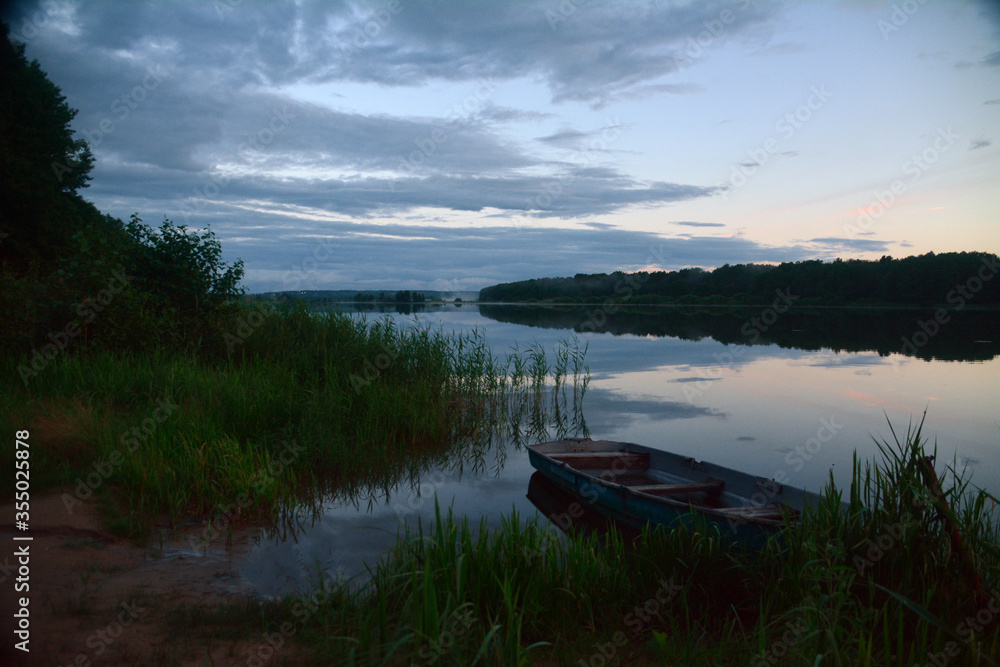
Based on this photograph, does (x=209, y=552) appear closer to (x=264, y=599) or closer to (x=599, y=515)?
(x=264, y=599)

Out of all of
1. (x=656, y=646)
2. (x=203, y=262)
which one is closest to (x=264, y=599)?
(x=656, y=646)

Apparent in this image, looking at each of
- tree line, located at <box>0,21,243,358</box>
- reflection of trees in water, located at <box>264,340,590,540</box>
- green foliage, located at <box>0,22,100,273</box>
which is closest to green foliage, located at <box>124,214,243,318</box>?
tree line, located at <box>0,21,243,358</box>

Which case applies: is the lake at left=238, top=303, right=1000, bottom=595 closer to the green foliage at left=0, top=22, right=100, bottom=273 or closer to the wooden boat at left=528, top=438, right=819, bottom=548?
the wooden boat at left=528, top=438, right=819, bottom=548

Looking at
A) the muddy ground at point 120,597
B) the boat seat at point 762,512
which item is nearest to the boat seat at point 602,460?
the boat seat at point 762,512

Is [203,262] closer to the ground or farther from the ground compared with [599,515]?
farther from the ground

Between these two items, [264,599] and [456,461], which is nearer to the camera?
[264,599]

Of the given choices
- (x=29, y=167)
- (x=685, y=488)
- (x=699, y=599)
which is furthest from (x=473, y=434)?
(x=29, y=167)

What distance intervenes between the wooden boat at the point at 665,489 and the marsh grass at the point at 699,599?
0.57 metres

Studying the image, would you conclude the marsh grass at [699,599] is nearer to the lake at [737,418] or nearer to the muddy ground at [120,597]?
the muddy ground at [120,597]

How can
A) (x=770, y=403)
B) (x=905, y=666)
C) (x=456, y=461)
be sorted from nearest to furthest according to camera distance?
(x=905, y=666)
(x=456, y=461)
(x=770, y=403)

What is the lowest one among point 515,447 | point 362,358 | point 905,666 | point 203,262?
point 515,447

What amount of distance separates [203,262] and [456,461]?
7.61 metres

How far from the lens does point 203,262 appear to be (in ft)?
42.3

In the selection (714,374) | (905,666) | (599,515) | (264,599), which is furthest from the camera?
(714,374)
